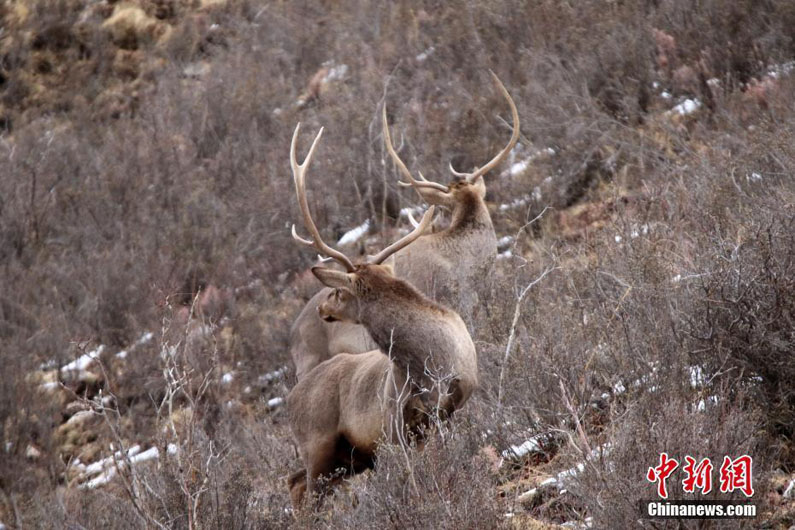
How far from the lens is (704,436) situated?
4035 millimetres

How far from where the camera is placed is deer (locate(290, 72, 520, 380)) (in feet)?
23.8

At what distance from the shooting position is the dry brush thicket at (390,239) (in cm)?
476

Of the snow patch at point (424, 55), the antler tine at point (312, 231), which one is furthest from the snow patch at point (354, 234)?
the antler tine at point (312, 231)

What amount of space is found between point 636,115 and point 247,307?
14.4 feet

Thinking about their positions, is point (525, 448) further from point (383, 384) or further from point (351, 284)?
point (351, 284)

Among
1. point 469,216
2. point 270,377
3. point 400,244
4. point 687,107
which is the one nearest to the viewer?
point 400,244

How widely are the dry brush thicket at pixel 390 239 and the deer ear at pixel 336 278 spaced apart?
0.79 meters

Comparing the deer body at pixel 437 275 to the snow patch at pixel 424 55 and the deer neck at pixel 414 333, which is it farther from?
the snow patch at pixel 424 55

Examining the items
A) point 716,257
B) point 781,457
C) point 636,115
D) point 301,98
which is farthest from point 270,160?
point 781,457

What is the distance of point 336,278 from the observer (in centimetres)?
543

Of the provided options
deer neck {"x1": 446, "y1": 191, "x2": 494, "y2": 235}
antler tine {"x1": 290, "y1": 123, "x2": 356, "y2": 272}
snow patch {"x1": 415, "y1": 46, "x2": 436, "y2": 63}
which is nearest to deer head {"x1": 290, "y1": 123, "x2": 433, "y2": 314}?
antler tine {"x1": 290, "y1": 123, "x2": 356, "y2": 272}

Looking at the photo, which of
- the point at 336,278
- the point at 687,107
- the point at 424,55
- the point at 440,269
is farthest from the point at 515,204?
the point at 336,278

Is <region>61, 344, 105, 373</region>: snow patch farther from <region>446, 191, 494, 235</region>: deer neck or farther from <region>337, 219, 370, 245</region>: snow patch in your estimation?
<region>446, 191, 494, 235</region>: deer neck

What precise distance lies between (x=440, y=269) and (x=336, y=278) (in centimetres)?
234
